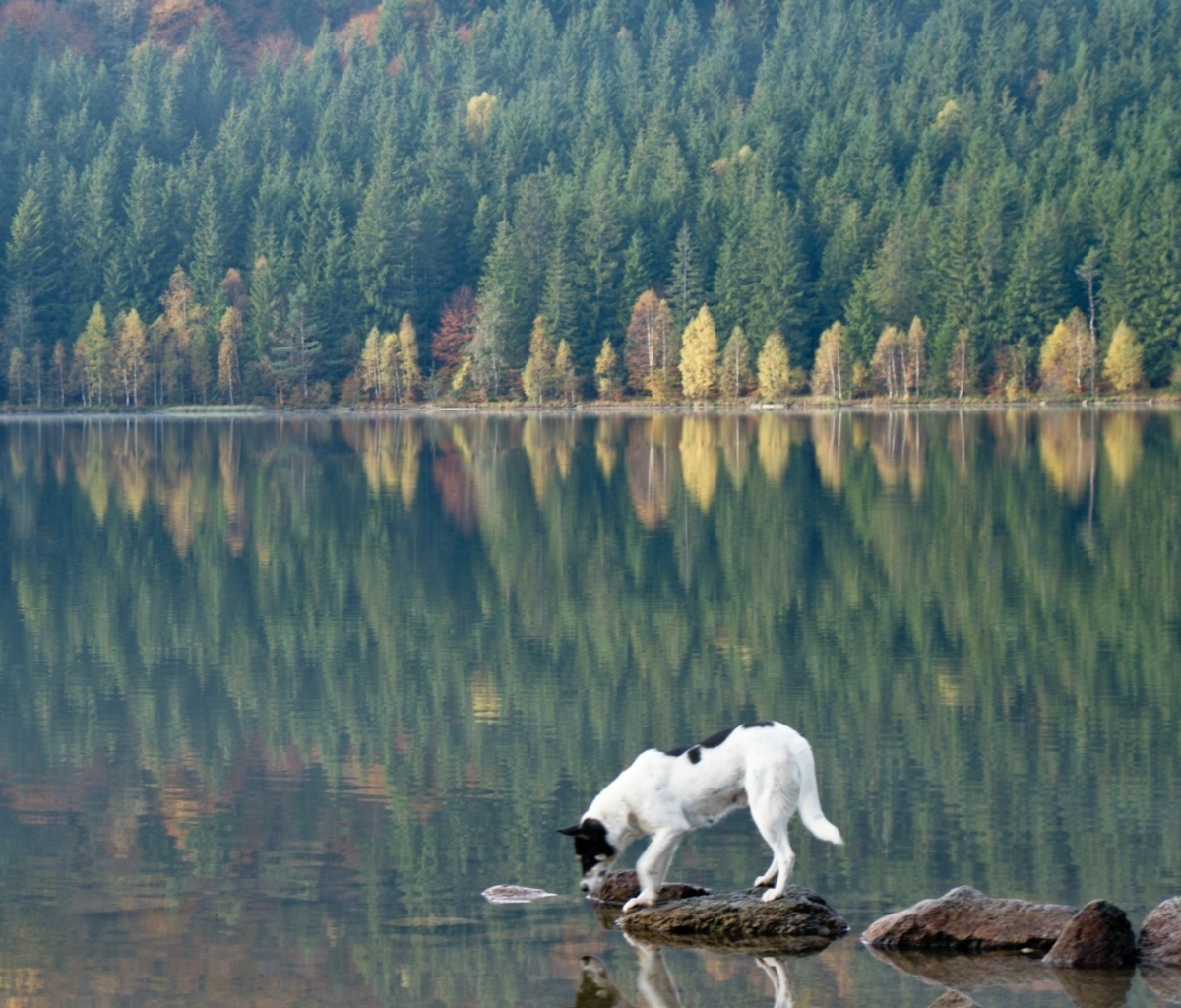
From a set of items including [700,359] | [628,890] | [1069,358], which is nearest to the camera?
[628,890]

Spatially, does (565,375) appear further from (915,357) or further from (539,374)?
(915,357)

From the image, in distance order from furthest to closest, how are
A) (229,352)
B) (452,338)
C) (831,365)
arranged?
(452,338) → (229,352) → (831,365)

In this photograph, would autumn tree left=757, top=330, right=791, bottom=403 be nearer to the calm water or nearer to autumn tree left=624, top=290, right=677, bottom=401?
autumn tree left=624, top=290, right=677, bottom=401

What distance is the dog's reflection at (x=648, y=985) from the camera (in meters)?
10.4

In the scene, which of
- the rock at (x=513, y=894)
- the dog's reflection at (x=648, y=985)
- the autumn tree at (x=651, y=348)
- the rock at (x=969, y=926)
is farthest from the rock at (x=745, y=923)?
the autumn tree at (x=651, y=348)

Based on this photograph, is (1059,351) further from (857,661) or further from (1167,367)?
(857,661)

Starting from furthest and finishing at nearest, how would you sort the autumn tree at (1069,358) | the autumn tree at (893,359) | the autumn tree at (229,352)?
1. the autumn tree at (229,352)
2. the autumn tree at (893,359)
3. the autumn tree at (1069,358)

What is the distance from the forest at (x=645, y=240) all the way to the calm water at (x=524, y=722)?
86331 mm

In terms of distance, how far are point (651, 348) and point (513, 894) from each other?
120250 millimetres

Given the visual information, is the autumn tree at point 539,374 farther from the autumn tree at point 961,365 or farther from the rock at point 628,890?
the rock at point 628,890

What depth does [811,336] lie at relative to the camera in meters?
136

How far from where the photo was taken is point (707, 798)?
11.3 m

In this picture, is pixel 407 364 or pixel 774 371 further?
pixel 407 364

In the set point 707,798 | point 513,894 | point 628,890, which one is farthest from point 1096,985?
point 513,894
